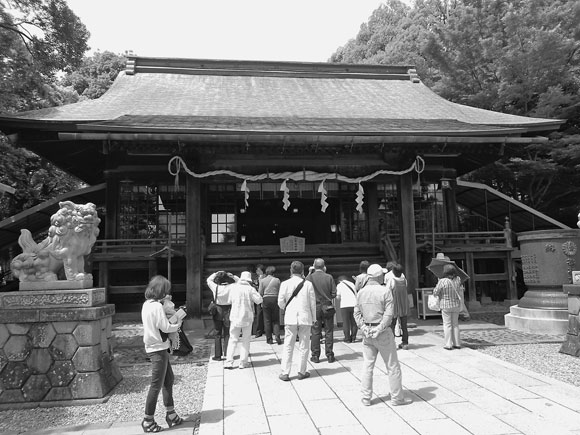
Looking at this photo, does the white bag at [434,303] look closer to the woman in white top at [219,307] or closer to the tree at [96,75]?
the woman in white top at [219,307]

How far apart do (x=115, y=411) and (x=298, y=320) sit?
103 inches

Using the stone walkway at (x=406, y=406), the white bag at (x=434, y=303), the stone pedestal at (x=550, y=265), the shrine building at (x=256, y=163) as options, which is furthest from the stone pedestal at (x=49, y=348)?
the stone pedestal at (x=550, y=265)

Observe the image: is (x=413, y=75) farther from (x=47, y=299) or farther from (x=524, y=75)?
(x=47, y=299)

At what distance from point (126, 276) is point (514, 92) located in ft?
53.2

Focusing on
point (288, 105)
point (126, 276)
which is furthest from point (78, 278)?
point (288, 105)

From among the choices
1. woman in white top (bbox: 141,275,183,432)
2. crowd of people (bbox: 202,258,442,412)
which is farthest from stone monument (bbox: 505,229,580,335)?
woman in white top (bbox: 141,275,183,432)

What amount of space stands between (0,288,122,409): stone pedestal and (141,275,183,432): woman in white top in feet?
5.21

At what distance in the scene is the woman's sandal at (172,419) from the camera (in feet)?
14.5

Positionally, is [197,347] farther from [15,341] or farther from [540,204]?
[540,204]

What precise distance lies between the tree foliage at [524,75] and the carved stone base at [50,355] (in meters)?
14.2

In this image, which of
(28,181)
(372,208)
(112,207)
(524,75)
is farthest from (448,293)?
(28,181)

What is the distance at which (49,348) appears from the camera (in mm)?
5453

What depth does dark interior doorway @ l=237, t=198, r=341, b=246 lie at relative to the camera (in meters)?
17.1

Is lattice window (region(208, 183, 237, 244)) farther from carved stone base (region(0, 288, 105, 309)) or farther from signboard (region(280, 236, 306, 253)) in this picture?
carved stone base (region(0, 288, 105, 309))
